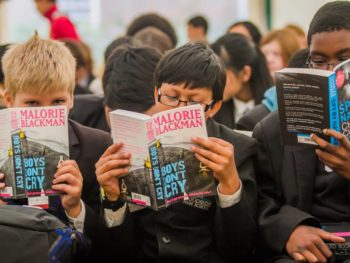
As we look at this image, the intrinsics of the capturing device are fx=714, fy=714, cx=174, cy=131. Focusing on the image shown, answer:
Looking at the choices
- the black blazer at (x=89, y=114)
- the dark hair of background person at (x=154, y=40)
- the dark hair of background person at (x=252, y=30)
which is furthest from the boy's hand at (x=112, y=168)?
the dark hair of background person at (x=252, y=30)

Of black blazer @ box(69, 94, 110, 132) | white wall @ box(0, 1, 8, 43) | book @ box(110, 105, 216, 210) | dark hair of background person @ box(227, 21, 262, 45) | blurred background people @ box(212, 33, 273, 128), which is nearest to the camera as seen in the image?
book @ box(110, 105, 216, 210)

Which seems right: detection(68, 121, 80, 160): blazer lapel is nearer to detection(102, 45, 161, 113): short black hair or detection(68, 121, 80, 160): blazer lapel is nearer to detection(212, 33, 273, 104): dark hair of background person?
detection(102, 45, 161, 113): short black hair

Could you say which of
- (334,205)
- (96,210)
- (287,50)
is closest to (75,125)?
(96,210)

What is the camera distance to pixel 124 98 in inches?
138

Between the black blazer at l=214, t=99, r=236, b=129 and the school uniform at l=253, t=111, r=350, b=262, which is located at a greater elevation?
the school uniform at l=253, t=111, r=350, b=262

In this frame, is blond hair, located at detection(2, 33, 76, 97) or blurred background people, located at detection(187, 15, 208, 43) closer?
blond hair, located at detection(2, 33, 76, 97)

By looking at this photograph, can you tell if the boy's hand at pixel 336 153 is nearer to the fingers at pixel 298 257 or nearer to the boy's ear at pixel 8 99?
the fingers at pixel 298 257

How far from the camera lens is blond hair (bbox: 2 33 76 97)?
118 inches

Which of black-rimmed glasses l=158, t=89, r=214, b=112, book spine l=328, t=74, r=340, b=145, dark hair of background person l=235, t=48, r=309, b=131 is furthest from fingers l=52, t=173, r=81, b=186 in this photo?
dark hair of background person l=235, t=48, r=309, b=131

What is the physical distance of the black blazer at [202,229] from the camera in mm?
2785

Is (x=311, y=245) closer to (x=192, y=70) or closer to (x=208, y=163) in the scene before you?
(x=208, y=163)

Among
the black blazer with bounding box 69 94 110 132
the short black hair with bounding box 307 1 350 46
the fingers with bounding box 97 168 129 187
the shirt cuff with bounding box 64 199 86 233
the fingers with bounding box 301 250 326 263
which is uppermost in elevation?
the short black hair with bounding box 307 1 350 46

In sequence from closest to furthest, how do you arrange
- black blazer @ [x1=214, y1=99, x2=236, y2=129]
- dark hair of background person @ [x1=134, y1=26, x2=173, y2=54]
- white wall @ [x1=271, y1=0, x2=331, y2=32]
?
black blazer @ [x1=214, y1=99, x2=236, y2=129]
dark hair of background person @ [x1=134, y1=26, x2=173, y2=54]
white wall @ [x1=271, y1=0, x2=331, y2=32]

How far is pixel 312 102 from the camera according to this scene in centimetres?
262
